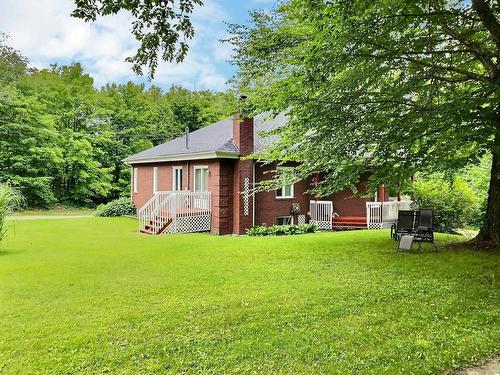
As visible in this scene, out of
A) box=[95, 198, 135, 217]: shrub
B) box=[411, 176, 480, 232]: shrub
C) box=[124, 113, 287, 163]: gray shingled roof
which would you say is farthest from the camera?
box=[95, 198, 135, 217]: shrub

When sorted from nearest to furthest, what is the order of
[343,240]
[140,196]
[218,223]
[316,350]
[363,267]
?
[316,350]
[363,267]
[343,240]
[218,223]
[140,196]

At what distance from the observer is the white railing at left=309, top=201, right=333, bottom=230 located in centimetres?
1742

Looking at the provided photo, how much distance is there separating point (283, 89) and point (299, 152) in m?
1.53

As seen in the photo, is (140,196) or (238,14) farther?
(140,196)

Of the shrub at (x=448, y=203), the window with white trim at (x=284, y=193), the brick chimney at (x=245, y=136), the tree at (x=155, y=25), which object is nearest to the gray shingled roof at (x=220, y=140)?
the brick chimney at (x=245, y=136)

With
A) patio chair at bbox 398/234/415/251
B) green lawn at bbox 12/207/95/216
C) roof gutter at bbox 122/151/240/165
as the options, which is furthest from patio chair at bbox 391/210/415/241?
green lawn at bbox 12/207/95/216

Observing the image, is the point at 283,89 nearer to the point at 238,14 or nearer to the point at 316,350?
the point at 238,14

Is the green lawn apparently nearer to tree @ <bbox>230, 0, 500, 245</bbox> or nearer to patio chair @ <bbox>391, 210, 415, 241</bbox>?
tree @ <bbox>230, 0, 500, 245</bbox>

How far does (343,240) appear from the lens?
11148mm

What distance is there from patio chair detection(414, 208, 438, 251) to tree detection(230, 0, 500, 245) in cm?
116

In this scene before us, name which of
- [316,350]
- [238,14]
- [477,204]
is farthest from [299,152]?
[477,204]

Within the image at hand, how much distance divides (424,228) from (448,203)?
6784mm

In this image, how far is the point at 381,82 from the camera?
8266 millimetres

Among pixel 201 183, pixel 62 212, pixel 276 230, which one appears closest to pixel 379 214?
pixel 276 230
